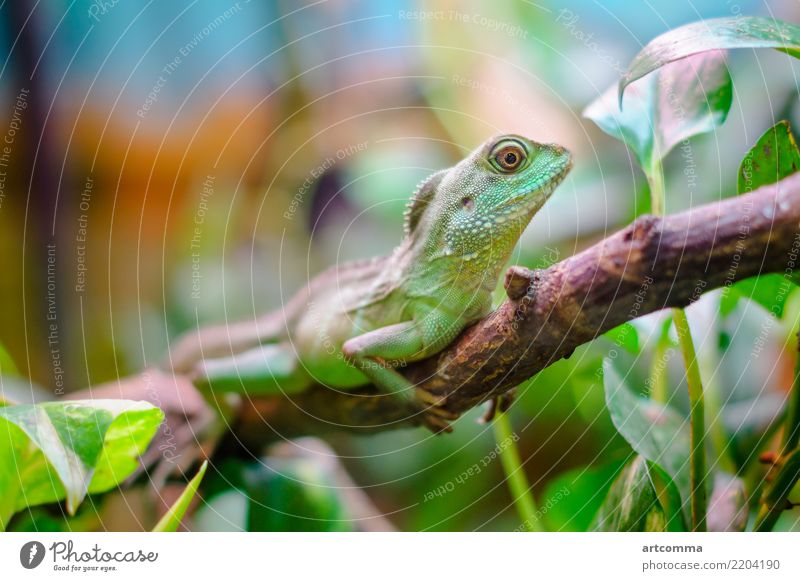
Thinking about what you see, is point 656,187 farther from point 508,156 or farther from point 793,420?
point 793,420

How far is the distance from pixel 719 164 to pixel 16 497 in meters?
1.65

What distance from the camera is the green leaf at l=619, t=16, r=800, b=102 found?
1014mm

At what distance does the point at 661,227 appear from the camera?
0.83 metres

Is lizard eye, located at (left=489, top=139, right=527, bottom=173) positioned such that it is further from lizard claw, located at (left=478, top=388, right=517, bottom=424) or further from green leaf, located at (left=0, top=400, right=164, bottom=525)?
green leaf, located at (left=0, top=400, right=164, bottom=525)

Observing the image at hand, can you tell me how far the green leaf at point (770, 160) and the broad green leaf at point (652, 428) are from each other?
454mm

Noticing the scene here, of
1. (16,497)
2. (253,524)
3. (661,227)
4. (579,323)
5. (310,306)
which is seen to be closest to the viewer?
(661,227)

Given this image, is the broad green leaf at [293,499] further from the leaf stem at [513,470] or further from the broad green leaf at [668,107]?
the broad green leaf at [668,107]

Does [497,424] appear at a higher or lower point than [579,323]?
lower

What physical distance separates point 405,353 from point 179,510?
54 centimetres

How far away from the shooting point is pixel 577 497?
4.28 feet

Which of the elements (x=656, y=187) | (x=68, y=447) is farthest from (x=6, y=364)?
(x=656, y=187)
